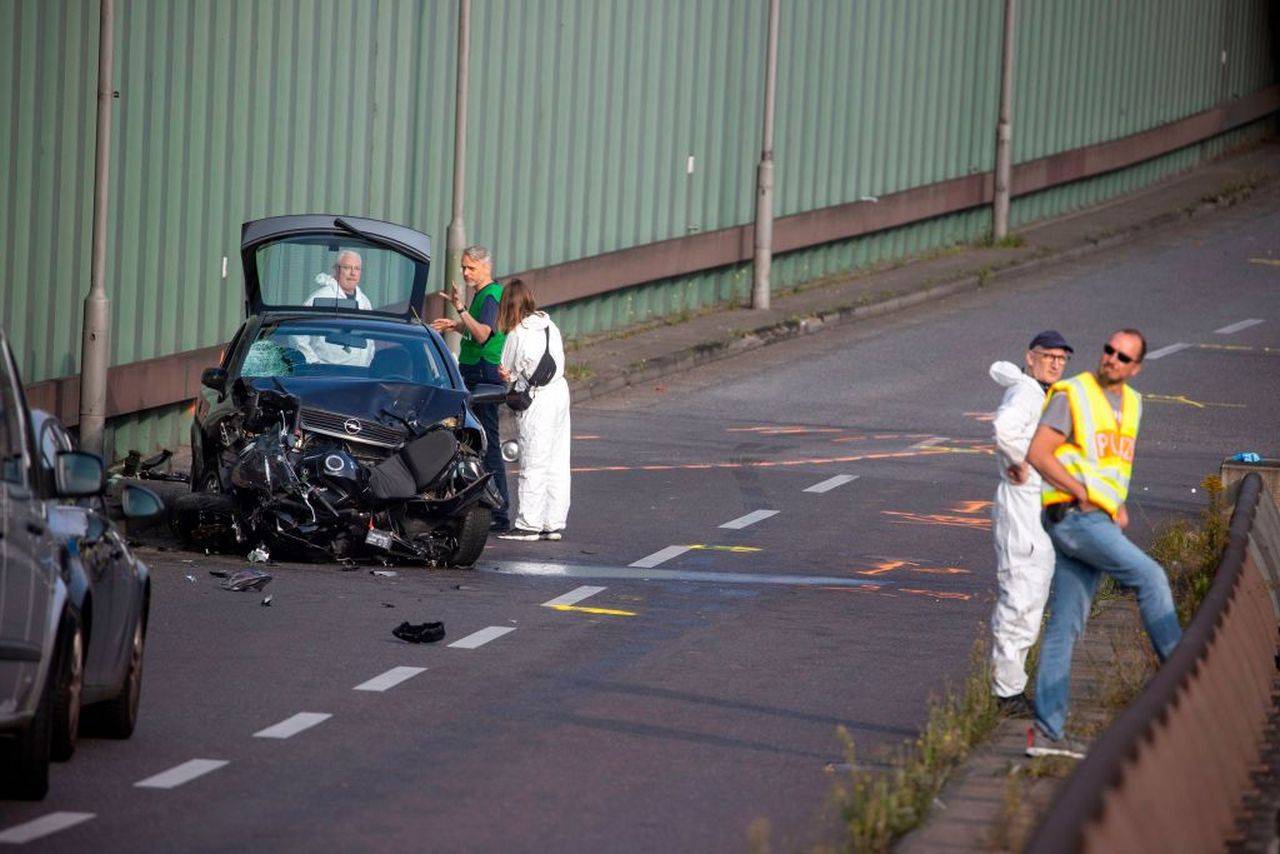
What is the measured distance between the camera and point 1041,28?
42250mm

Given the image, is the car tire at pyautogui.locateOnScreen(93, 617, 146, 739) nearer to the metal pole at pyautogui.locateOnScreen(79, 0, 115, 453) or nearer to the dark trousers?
the dark trousers

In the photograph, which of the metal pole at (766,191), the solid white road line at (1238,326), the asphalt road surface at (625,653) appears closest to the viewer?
the asphalt road surface at (625,653)

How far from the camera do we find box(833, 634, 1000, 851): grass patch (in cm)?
823

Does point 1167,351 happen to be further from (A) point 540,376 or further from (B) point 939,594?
(B) point 939,594

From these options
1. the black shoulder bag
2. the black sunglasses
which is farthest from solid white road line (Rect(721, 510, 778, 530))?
the black sunglasses

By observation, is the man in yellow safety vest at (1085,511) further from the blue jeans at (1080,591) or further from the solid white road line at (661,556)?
the solid white road line at (661,556)

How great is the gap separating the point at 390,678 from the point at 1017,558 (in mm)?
2953

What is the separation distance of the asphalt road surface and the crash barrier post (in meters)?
1.35

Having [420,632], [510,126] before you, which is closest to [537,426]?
[420,632]

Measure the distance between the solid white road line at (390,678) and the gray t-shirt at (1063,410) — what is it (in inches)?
129

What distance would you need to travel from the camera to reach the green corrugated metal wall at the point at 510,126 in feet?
63.9

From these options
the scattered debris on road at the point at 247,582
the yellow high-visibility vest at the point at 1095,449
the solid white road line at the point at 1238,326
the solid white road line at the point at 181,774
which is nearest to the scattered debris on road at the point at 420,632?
the scattered debris on road at the point at 247,582

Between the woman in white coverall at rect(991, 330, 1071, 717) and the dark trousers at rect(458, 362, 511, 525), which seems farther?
the dark trousers at rect(458, 362, 511, 525)

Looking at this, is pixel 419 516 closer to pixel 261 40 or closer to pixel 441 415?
pixel 441 415
